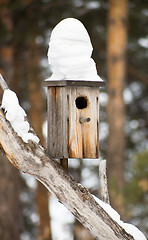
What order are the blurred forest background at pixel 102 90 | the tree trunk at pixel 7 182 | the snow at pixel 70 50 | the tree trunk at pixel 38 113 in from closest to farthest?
the snow at pixel 70 50 < the blurred forest background at pixel 102 90 < the tree trunk at pixel 7 182 < the tree trunk at pixel 38 113

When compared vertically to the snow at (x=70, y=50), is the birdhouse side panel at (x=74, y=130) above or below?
below

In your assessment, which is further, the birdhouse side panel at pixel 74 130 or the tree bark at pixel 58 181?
the birdhouse side panel at pixel 74 130

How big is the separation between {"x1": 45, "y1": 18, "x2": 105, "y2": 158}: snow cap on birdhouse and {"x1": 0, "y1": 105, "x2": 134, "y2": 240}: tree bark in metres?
0.16

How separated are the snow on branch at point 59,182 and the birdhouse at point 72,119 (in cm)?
16

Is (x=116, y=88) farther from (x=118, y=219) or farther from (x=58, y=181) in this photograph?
(x=58, y=181)

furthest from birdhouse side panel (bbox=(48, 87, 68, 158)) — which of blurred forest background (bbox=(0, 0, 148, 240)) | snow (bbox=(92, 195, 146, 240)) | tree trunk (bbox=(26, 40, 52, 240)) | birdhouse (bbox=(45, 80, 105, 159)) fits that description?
tree trunk (bbox=(26, 40, 52, 240))

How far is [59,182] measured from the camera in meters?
3.04

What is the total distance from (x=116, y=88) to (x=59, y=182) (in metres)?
5.29

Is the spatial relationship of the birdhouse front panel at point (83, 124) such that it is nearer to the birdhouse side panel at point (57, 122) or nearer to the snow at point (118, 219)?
the birdhouse side panel at point (57, 122)

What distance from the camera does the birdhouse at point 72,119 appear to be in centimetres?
314

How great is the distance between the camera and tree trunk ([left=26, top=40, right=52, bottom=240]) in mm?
9984

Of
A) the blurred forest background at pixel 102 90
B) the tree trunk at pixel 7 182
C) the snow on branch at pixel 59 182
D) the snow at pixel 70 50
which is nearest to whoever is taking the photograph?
the snow on branch at pixel 59 182

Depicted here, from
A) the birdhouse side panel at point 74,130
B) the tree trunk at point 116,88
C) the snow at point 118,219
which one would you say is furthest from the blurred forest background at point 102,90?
the birdhouse side panel at point 74,130

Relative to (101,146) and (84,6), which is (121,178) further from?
(101,146)
